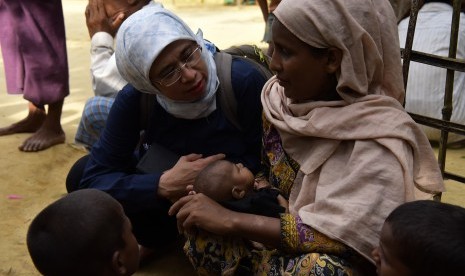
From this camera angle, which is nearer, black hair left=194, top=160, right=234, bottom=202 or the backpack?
black hair left=194, top=160, right=234, bottom=202

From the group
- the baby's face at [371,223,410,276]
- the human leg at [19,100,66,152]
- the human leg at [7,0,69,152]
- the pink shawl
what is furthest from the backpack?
the human leg at [19,100,66,152]

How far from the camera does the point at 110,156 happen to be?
2828mm

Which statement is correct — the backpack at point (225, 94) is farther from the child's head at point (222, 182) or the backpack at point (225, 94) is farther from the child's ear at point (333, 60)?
the child's ear at point (333, 60)

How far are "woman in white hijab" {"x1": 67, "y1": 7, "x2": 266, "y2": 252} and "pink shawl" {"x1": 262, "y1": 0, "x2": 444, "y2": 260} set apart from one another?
464mm

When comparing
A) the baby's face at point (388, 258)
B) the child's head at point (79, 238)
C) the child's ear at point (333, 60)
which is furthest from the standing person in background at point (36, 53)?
the baby's face at point (388, 258)

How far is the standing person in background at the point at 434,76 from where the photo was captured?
15.1 feet

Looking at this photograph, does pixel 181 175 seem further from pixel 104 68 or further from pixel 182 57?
pixel 104 68

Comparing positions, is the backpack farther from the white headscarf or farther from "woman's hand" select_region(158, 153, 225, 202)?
"woman's hand" select_region(158, 153, 225, 202)

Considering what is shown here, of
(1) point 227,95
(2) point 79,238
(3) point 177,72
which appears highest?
(3) point 177,72

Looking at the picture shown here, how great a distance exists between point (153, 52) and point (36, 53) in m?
2.42

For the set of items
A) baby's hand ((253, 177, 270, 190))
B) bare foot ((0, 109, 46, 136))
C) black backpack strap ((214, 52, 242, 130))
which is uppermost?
black backpack strap ((214, 52, 242, 130))

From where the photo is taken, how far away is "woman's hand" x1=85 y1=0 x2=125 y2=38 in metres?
3.87

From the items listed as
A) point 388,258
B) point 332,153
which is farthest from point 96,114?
→ point 388,258

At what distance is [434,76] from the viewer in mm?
4617
